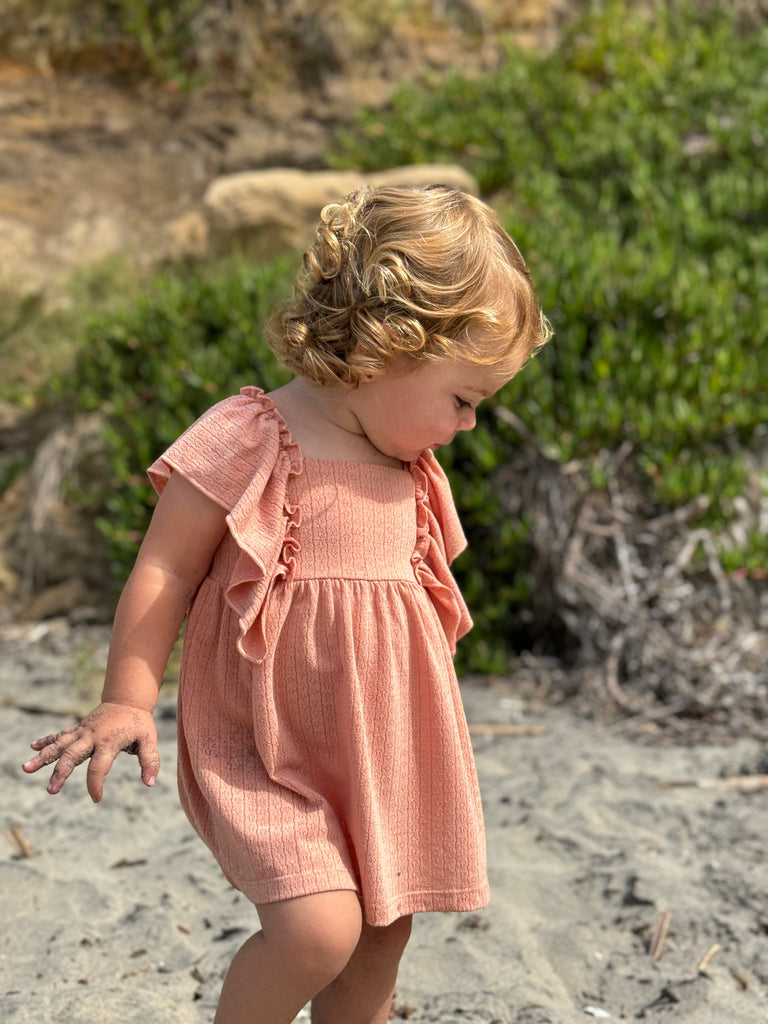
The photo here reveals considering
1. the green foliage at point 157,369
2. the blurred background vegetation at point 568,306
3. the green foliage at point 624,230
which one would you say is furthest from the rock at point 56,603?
the green foliage at point 624,230

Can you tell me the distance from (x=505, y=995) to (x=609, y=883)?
57 cm

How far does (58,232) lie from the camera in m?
6.61

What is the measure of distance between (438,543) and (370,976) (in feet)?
2.38

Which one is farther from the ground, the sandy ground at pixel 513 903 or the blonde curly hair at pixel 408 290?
the blonde curly hair at pixel 408 290

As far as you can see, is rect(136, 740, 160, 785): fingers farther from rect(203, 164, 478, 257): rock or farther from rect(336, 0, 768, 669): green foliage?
rect(203, 164, 478, 257): rock

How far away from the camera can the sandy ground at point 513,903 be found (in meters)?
2.32

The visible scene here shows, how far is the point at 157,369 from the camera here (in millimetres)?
4609

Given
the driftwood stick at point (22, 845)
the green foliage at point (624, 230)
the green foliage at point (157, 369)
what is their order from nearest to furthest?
the driftwood stick at point (22, 845) → the green foliage at point (624, 230) → the green foliage at point (157, 369)

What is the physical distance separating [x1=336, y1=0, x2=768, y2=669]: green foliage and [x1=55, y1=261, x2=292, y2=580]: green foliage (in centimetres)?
104

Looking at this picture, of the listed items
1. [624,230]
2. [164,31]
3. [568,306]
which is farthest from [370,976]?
[164,31]

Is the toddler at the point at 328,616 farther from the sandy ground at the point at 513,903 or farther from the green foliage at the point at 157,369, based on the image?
the green foliage at the point at 157,369

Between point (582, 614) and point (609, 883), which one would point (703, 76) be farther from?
point (609, 883)

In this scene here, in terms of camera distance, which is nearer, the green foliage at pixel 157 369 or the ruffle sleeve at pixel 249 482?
the ruffle sleeve at pixel 249 482

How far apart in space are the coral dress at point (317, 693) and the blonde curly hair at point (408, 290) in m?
0.17
